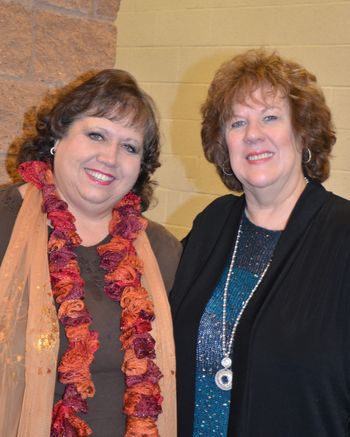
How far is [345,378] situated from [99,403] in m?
0.72

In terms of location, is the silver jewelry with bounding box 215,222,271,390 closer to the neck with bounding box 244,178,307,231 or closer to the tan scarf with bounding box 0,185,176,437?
the neck with bounding box 244,178,307,231

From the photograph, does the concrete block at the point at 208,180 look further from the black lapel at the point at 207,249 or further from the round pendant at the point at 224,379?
the round pendant at the point at 224,379

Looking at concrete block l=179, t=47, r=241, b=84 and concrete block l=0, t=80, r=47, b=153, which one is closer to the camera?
concrete block l=0, t=80, r=47, b=153

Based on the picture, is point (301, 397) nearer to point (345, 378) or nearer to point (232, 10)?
point (345, 378)

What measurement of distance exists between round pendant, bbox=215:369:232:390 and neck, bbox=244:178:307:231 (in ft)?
1.54

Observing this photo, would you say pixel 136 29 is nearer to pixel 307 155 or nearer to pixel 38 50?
pixel 38 50

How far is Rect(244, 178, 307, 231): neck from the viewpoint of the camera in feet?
7.01

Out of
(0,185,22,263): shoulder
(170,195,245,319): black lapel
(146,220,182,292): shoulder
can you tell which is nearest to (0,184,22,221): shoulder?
(0,185,22,263): shoulder

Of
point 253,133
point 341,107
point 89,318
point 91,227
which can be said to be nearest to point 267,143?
point 253,133

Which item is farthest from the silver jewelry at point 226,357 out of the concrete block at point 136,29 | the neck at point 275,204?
the concrete block at point 136,29

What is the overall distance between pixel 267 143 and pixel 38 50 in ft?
2.81

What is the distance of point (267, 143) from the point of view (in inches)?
82.0

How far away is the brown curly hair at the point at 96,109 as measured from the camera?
6.92 feet

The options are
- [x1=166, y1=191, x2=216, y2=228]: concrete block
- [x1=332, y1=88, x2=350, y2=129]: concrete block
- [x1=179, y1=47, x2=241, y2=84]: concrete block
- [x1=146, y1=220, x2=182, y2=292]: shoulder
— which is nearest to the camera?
[x1=146, y1=220, x2=182, y2=292]: shoulder
